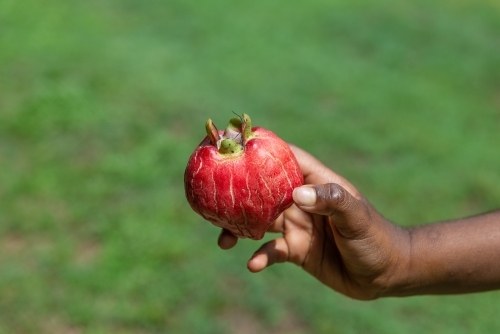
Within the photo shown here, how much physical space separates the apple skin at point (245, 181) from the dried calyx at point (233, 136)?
12mm

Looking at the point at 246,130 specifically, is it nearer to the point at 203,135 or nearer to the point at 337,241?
the point at 337,241

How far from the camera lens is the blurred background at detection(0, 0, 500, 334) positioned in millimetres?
3545

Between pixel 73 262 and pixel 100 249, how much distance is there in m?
0.19

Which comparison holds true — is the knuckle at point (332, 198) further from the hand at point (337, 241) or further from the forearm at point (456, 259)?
the forearm at point (456, 259)

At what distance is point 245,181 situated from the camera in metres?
1.70

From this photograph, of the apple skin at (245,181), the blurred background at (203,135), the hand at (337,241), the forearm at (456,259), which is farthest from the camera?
the blurred background at (203,135)

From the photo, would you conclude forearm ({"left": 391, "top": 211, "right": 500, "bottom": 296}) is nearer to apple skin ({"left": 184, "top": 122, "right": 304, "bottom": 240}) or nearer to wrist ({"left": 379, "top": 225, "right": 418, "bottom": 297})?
wrist ({"left": 379, "top": 225, "right": 418, "bottom": 297})

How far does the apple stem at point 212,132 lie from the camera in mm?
1715

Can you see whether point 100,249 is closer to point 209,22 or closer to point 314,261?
point 314,261

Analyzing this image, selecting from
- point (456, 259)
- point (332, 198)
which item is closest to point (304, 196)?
point (332, 198)

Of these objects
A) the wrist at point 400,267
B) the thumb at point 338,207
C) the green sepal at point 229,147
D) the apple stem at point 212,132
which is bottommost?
the wrist at point 400,267

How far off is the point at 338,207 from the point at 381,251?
35 cm

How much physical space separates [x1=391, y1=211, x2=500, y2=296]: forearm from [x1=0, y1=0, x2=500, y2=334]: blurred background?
52.9 inches

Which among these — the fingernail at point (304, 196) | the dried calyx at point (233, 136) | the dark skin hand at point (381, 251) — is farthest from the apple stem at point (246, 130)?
the dark skin hand at point (381, 251)
